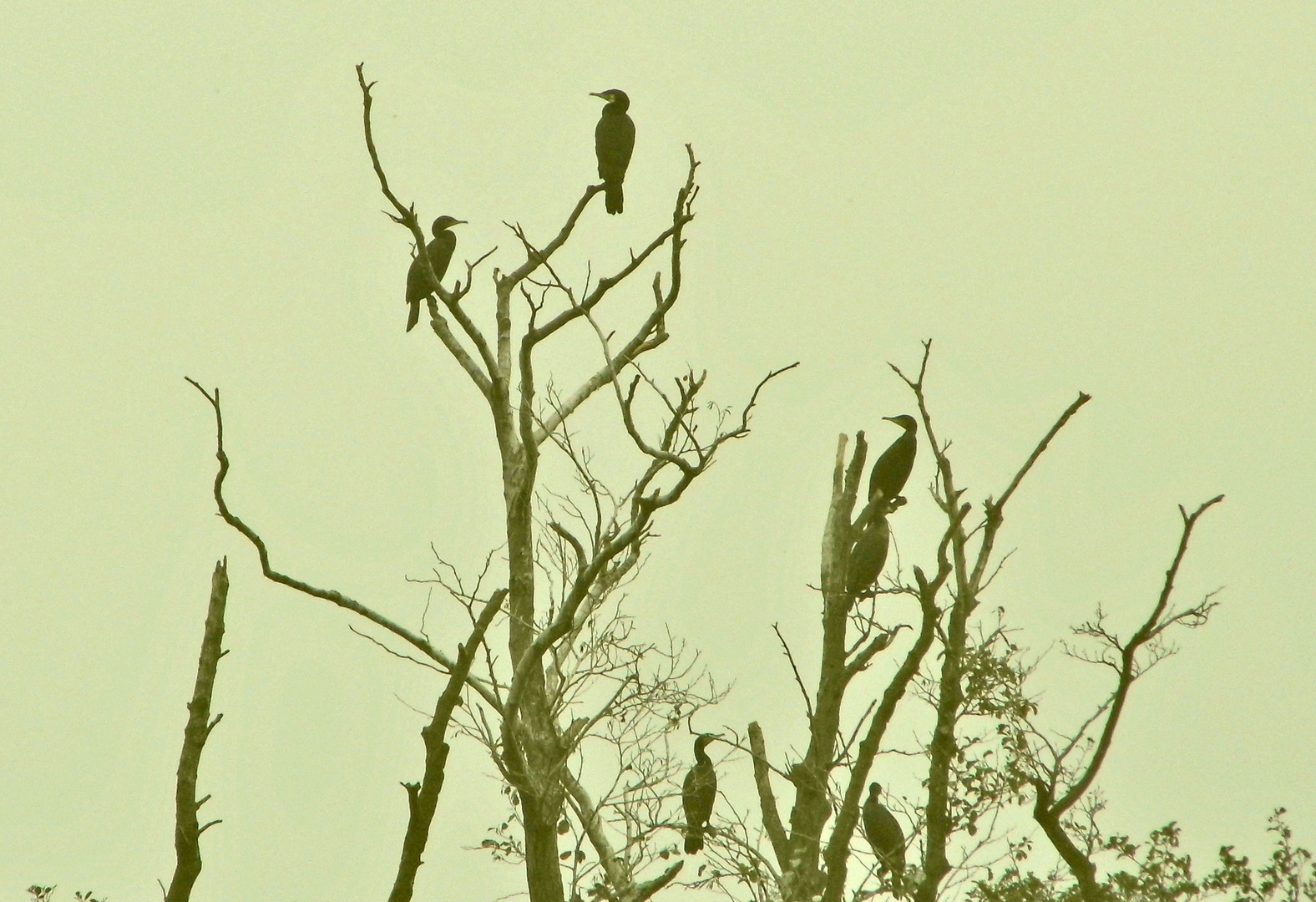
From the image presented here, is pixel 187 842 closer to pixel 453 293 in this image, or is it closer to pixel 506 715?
pixel 506 715

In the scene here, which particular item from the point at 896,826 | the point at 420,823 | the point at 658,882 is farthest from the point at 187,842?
the point at 896,826

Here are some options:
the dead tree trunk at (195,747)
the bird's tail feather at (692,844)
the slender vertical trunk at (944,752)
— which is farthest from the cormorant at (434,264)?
the dead tree trunk at (195,747)

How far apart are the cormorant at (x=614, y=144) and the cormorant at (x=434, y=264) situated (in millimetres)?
1526

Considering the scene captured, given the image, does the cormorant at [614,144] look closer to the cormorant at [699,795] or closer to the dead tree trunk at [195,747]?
the cormorant at [699,795]

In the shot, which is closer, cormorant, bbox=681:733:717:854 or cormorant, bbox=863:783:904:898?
cormorant, bbox=863:783:904:898

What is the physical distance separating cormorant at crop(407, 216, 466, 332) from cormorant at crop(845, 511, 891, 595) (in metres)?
3.86

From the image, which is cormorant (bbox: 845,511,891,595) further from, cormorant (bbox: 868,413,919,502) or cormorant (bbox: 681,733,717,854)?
cormorant (bbox: 681,733,717,854)

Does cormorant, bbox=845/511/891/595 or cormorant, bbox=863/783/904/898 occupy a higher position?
cormorant, bbox=845/511/891/595

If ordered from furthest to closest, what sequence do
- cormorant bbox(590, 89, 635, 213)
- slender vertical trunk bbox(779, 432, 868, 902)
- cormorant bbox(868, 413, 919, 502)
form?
cormorant bbox(590, 89, 635, 213) → cormorant bbox(868, 413, 919, 502) → slender vertical trunk bbox(779, 432, 868, 902)

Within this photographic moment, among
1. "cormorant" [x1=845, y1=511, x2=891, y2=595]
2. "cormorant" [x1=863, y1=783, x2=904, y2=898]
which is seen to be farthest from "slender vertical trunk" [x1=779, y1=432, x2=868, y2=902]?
"cormorant" [x1=863, y1=783, x2=904, y2=898]

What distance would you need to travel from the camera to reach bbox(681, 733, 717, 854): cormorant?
12.3m

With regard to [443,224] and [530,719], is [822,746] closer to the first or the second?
[530,719]

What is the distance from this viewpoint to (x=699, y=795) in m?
13.0

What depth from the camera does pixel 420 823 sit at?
393 centimetres
